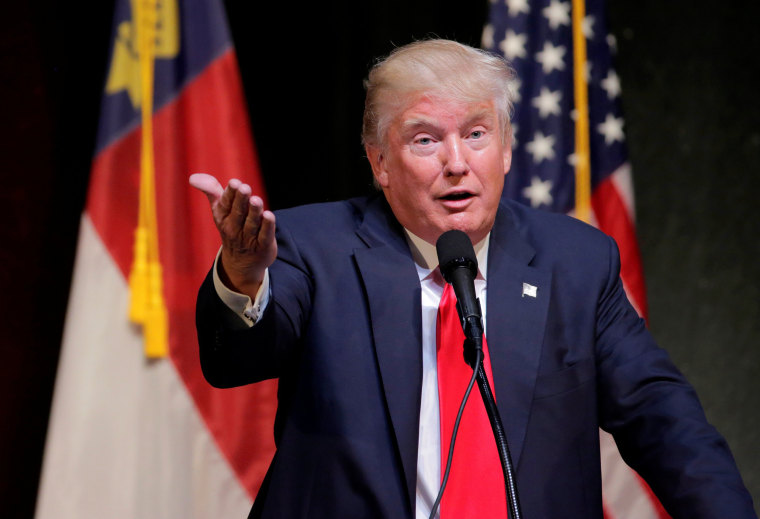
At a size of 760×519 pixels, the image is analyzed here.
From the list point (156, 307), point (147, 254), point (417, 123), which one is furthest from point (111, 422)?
point (417, 123)

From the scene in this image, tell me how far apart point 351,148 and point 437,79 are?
4.07 ft

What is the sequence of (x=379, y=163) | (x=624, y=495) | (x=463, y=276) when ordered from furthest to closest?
(x=624, y=495)
(x=379, y=163)
(x=463, y=276)

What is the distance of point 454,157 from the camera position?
1.70 meters

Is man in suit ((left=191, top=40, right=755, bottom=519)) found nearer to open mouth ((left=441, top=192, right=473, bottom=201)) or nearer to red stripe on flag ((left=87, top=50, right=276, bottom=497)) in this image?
open mouth ((left=441, top=192, right=473, bottom=201))

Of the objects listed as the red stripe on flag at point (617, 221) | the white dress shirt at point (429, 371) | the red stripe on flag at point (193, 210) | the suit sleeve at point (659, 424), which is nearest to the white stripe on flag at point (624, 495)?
the red stripe on flag at point (617, 221)

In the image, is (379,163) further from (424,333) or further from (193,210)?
(193,210)

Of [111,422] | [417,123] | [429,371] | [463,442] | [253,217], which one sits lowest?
[111,422]

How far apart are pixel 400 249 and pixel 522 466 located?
48cm

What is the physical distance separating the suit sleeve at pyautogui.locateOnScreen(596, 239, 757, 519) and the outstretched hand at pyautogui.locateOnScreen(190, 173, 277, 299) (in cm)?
68

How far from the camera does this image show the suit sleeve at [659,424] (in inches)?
54.9

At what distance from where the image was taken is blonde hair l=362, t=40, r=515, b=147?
174cm

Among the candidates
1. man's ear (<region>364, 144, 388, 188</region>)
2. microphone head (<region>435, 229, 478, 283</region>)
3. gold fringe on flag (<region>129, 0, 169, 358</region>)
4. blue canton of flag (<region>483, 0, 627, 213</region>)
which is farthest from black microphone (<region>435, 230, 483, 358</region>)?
blue canton of flag (<region>483, 0, 627, 213</region>)

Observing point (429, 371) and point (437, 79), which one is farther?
point (437, 79)

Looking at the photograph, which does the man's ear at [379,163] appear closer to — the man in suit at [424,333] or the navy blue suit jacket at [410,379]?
the man in suit at [424,333]
